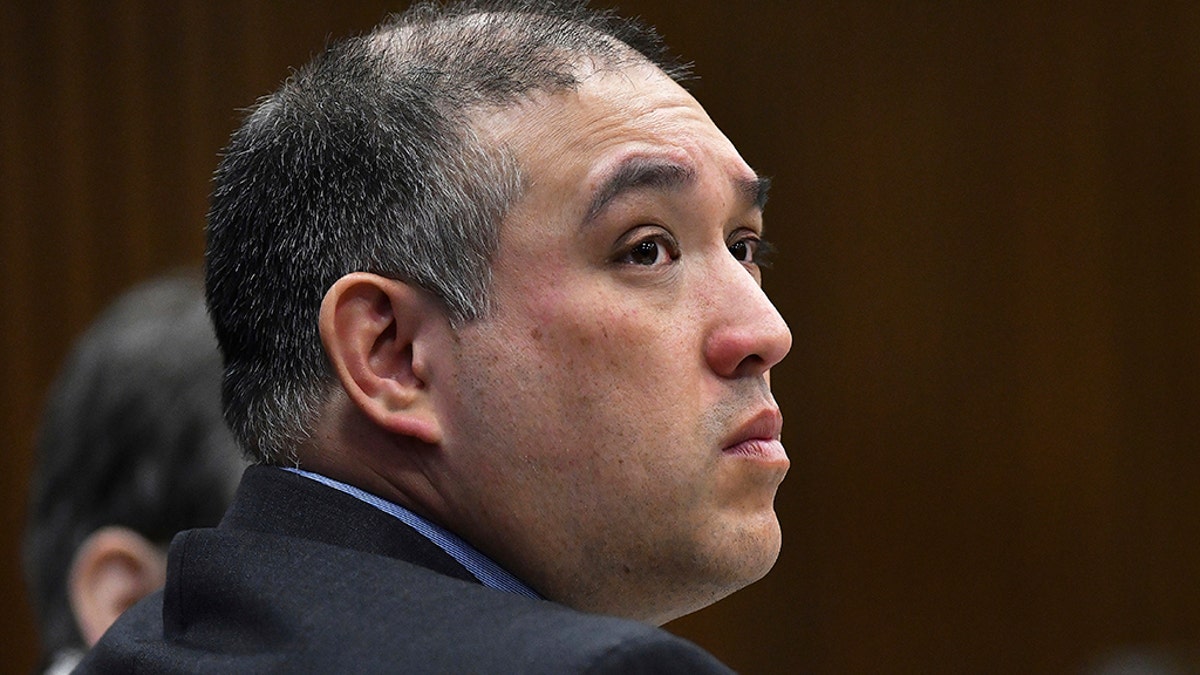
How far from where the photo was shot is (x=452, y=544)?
1.54 m

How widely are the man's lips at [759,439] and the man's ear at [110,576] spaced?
1.06 m

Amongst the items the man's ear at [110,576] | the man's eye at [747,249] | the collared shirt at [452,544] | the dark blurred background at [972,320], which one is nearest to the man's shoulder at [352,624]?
the collared shirt at [452,544]

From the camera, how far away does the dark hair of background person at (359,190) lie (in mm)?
1566

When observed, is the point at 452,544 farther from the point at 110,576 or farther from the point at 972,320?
the point at 972,320

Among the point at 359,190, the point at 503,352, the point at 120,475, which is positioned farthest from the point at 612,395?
the point at 120,475

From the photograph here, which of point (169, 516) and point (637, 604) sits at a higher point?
point (637, 604)

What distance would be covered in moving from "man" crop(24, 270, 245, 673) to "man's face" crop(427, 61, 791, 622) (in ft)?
2.77

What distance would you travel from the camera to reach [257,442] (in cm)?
161

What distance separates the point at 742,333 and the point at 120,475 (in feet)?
3.79

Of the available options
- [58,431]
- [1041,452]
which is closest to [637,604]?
[58,431]

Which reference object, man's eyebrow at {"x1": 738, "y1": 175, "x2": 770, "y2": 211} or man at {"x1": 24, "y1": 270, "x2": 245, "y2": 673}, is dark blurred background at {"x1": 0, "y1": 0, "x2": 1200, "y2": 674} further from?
man's eyebrow at {"x1": 738, "y1": 175, "x2": 770, "y2": 211}

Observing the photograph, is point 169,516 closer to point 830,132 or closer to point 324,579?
point 324,579

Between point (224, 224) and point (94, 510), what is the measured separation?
79cm

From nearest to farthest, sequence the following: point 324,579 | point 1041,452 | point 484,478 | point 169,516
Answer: point 324,579, point 484,478, point 169,516, point 1041,452
